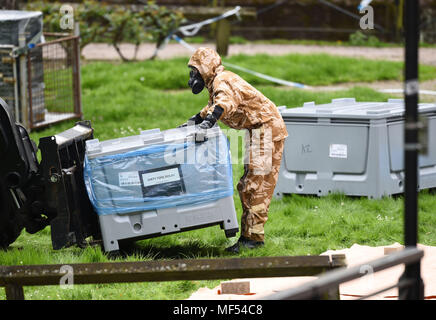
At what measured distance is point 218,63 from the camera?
243 inches

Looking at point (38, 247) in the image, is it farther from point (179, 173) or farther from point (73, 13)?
point (73, 13)

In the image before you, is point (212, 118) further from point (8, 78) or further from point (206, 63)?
point (8, 78)

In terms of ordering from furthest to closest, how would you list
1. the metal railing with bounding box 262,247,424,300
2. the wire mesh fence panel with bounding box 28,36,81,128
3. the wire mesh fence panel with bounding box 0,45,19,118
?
the wire mesh fence panel with bounding box 28,36,81,128 < the wire mesh fence panel with bounding box 0,45,19,118 < the metal railing with bounding box 262,247,424,300

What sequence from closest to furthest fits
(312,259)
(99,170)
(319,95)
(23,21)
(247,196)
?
1. (312,259)
2. (99,170)
3. (247,196)
4. (23,21)
5. (319,95)

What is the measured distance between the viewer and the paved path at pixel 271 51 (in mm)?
17453

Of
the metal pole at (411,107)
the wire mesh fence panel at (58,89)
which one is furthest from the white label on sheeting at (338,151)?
the wire mesh fence panel at (58,89)

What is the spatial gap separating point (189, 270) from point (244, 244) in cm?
260

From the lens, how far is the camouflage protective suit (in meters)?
6.10

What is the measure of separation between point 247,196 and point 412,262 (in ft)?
10.7

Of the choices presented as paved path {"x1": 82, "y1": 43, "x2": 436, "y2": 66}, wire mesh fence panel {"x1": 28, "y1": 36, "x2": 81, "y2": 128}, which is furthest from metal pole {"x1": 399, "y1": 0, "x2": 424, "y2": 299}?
paved path {"x1": 82, "y1": 43, "x2": 436, "y2": 66}

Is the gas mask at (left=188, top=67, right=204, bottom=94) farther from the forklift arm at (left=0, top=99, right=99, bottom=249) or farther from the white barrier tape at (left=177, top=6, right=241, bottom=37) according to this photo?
the white barrier tape at (left=177, top=6, right=241, bottom=37)

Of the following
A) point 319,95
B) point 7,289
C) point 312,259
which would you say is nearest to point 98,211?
point 7,289

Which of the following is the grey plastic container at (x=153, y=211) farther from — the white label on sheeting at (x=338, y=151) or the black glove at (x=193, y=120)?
the white label on sheeting at (x=338, y=151)

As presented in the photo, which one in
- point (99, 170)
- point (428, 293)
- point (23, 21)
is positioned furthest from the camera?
point (23, 21)
